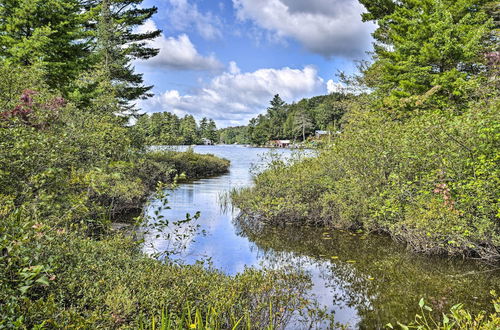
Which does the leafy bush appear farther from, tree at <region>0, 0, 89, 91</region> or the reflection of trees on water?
tree at <region>0, 0, 89, 91</region>

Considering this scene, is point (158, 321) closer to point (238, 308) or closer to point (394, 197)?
point (238, 308)

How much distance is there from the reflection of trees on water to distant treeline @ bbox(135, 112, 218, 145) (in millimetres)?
12739

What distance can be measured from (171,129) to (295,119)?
49659 mm

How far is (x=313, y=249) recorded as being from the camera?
9195mm

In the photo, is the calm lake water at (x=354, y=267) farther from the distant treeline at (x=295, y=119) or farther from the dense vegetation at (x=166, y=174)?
the distant treeline at (x=295, y=119)

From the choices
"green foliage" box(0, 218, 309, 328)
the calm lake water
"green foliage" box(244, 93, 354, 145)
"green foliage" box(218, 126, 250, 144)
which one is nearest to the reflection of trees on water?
the calm lake water

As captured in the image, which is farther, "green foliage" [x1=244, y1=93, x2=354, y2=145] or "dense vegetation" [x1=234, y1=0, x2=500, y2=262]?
"green foliage" [x1=244, y1=93, x2=354, y2=145]

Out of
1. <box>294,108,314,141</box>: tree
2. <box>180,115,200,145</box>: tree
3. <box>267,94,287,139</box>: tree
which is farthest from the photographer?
<box>267,94,287,139</box>: tree

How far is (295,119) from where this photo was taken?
9462 cm

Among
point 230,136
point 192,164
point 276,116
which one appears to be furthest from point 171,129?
point 230,136

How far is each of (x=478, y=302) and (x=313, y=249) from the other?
4039mm

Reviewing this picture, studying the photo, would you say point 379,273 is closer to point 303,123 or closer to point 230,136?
point 303,123

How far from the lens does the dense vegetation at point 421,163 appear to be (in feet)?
23.9

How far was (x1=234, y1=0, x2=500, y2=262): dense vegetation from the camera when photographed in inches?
286
